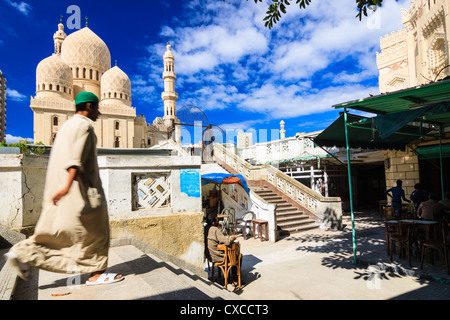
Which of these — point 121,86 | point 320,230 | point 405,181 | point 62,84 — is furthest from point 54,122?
point 405,181

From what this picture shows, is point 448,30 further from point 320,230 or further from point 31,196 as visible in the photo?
point 31,196

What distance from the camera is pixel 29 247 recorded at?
2033 millimetres

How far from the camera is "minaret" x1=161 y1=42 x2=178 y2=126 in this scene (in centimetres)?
5228

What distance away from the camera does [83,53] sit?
45125 millimetres

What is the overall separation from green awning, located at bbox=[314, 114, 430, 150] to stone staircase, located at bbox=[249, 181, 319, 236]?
400cm

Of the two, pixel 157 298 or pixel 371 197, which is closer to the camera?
pixel 157 298

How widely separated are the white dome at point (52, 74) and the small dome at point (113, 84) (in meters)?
5.73

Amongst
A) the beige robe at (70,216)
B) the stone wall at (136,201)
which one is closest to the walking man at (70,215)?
the beige robe at (70,216)

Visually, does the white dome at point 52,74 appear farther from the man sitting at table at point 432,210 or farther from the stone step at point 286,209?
the man sitting at table at point 432,210

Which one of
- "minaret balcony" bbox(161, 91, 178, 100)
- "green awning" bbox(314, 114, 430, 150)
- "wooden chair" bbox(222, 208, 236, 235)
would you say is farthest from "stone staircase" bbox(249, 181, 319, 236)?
"minaret balcony" bbox(161, 91, 178, 100)

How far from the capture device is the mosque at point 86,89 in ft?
131

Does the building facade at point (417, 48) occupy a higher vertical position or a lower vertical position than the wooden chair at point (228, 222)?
higher

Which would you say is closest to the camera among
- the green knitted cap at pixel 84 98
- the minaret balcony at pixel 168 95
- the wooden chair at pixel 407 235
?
the green knitted cap at pixel 84 98
